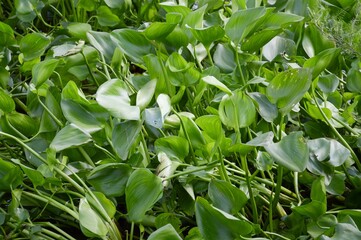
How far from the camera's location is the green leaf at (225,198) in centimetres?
76

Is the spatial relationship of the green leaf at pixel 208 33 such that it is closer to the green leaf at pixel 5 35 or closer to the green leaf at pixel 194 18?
the green leaf at pixel 194 18

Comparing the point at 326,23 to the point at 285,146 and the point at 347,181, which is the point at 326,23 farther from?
the point at 285,146

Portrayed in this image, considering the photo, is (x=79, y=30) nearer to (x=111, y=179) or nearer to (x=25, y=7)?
(x=25, y=7)

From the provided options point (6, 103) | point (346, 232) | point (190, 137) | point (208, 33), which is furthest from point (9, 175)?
point (346, 232)

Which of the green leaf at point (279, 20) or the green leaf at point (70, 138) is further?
the green leaf at point (279, 20)

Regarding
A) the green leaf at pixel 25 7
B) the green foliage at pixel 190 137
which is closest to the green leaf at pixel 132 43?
the green foliage at pixel 190 137

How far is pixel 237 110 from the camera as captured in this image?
2.81 feet

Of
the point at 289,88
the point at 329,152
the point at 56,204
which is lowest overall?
the point at 56,204

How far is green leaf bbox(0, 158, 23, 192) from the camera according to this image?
0.87 metres

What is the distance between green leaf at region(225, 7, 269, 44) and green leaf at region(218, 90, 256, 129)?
12 cm

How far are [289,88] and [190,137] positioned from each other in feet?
0.50

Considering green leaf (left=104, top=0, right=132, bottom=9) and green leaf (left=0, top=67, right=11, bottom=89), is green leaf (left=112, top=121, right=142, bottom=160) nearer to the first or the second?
green leaf (left=0, top=67, right=11, bottom=89)

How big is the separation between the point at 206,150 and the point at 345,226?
234mm

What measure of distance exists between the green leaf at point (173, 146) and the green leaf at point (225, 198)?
0.32ft
